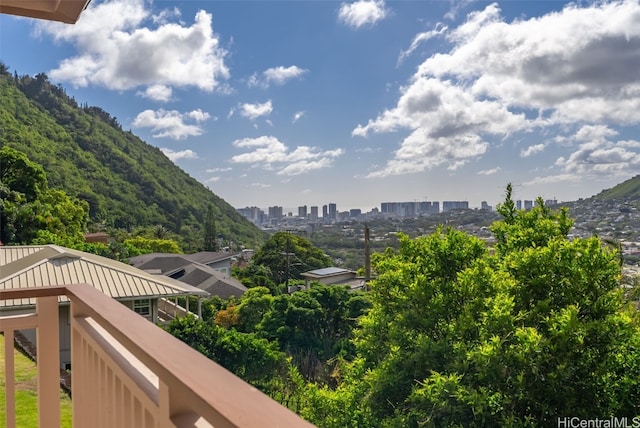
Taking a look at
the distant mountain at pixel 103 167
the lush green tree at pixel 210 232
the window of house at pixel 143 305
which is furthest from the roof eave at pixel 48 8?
the lush green tree at pixel 210 232

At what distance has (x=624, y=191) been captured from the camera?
13188mm

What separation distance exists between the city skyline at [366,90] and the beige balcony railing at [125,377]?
14.5m

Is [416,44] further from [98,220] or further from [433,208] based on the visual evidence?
[98,220]

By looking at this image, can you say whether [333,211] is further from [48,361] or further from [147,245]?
[48,361]

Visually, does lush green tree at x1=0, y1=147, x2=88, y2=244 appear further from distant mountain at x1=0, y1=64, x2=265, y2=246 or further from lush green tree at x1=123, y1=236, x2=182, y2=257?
distant mountain at x1=0, y1=64, x2=265, y2=246

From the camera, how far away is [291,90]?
30422 mm

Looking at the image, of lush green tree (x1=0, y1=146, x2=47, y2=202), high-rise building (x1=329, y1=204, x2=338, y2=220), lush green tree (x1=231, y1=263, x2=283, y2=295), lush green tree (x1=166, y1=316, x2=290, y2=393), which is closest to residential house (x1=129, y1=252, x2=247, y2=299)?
lush green tree (x1=231, y1=263, x2=283, y2=295)

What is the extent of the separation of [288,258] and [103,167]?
949 centimetres

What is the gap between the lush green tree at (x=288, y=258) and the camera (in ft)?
65.5

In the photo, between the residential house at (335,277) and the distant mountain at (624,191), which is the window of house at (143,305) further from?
the distant mountain at (624,191)

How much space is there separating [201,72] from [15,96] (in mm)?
10252

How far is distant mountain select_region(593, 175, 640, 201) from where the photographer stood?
12.4m

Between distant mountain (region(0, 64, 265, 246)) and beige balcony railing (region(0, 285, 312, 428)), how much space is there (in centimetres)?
1916

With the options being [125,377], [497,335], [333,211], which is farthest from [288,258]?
[125,377]
